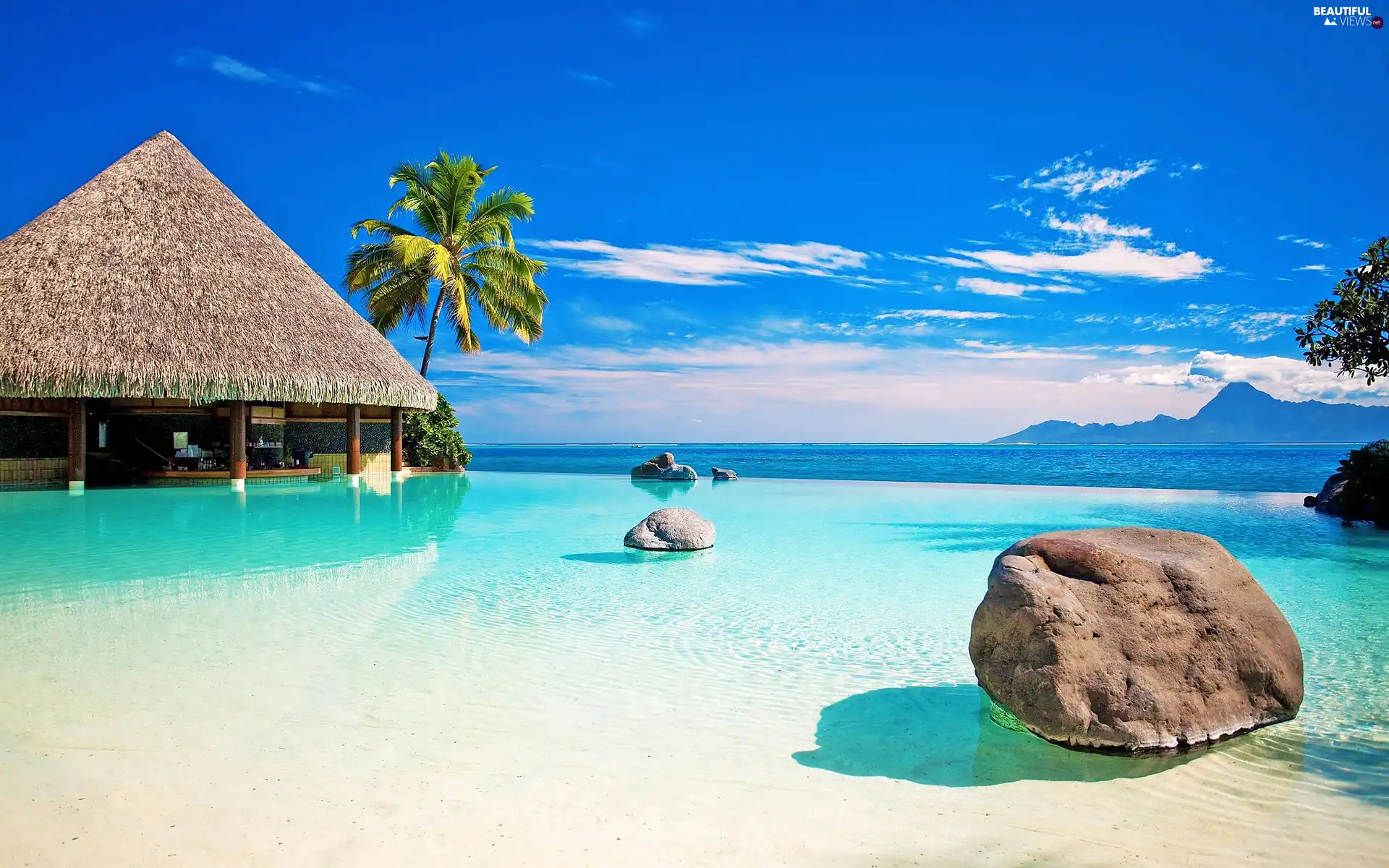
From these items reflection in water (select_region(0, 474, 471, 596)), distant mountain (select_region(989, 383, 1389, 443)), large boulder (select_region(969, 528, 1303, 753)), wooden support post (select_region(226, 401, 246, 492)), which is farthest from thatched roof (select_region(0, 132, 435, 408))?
distant mountain (select_region(989, 383, 1389, 443))

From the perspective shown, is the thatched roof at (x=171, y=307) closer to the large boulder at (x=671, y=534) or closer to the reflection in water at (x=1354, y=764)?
the large boulder at (x=671, y=534)

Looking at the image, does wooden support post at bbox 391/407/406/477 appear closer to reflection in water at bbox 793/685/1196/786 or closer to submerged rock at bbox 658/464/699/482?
submerged rock at bbox 658/464/699/482

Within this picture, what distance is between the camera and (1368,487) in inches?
499

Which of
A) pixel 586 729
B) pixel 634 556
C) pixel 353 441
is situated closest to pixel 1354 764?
pixel 586 729

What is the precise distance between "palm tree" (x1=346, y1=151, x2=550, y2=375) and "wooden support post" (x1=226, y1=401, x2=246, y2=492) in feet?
22.7

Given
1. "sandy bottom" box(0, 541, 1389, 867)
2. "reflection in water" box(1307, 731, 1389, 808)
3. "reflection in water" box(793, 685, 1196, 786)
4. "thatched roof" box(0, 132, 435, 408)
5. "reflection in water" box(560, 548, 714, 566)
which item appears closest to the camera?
"sandy bottom" box(0, 541, 1389, 867)

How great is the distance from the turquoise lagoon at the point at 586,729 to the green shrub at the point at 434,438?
14123 mm

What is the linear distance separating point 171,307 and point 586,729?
595 inches

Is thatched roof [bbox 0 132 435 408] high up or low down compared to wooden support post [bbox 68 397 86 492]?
up

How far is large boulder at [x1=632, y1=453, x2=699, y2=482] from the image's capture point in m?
22.2

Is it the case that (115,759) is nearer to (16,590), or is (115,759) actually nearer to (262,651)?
(262,651)

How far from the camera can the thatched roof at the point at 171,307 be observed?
1389 cm

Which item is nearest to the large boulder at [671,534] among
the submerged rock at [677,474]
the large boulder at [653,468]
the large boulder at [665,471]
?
the large boulder at [665,471]

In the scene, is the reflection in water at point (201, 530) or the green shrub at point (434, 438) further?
the green shrub at point (434, 438)
